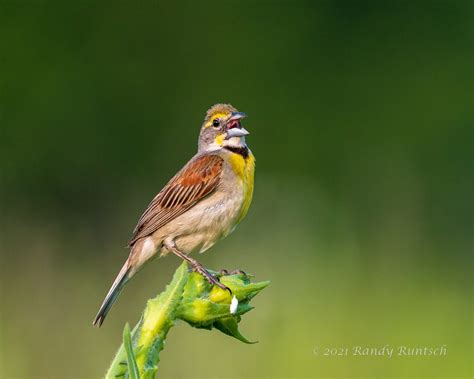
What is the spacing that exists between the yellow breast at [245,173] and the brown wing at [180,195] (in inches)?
2.7

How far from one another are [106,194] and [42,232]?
67 centimetres

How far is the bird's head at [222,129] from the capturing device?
384cm

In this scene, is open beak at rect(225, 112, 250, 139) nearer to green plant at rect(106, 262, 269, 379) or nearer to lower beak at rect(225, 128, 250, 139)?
lower beak at rect(225, 128, 250, 139)

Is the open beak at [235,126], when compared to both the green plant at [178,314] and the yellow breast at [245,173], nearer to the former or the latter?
the yellow breast at [245,173]

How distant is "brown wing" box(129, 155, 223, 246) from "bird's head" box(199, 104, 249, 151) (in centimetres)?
23

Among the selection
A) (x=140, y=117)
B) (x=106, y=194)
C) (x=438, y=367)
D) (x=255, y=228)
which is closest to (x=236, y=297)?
(x=438, y=367)

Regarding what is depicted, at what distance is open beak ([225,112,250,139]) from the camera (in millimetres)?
3822

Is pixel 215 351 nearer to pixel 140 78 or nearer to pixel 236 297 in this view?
pixel 236 297

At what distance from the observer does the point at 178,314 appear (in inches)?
70.3

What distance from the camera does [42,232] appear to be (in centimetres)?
610

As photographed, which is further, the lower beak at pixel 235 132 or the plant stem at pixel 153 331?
the lower beak at pixel 235 132

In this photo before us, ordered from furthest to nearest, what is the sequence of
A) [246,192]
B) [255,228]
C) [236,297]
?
[255,228] → [246,192] → [236,297]

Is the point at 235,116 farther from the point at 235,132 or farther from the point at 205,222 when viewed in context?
the point at 205,222

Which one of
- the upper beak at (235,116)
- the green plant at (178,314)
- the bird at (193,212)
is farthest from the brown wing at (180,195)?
the green plant at (178,314)
